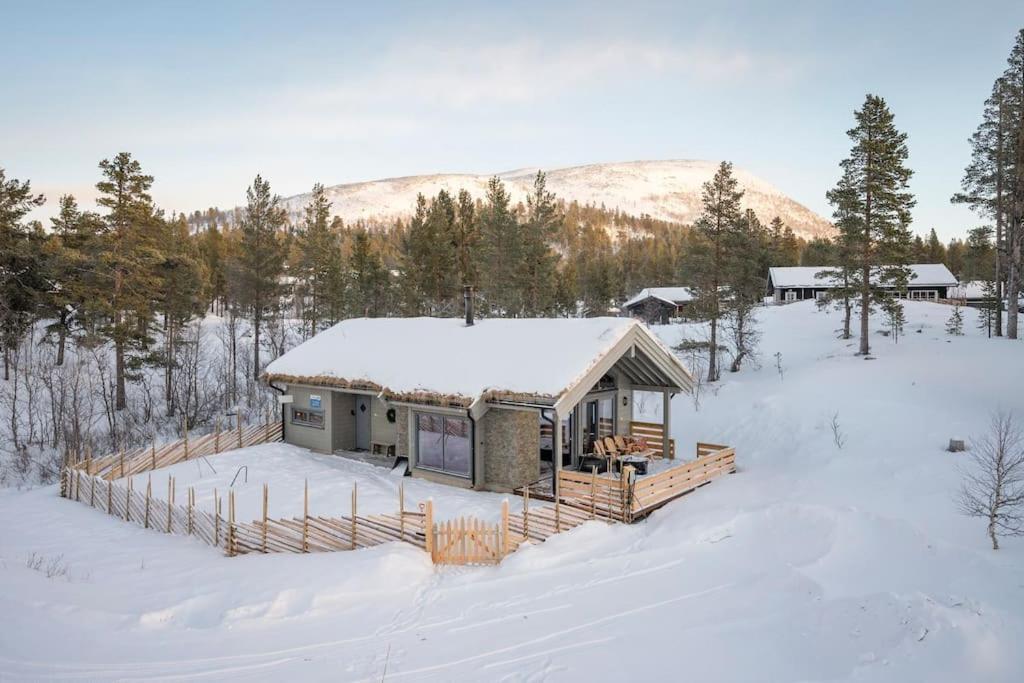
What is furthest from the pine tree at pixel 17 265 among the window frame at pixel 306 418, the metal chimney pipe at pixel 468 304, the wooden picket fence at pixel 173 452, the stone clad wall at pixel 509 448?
the stone clad wall at pixel 509 448

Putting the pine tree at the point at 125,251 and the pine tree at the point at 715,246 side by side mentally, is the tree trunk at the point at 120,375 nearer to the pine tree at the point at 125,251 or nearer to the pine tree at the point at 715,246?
the pine tree at the point at 125,251

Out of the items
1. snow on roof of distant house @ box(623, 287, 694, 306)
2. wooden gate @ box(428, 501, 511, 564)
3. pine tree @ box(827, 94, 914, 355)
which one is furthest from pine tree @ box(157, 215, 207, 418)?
snow on roof of distant house @ box(623, 287, 694, 306)

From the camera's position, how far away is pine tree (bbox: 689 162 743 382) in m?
33.5

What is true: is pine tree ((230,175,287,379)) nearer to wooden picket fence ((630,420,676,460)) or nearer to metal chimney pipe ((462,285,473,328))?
metal chimney pipe ((462,285,473,328))

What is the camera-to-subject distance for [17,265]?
3422cm

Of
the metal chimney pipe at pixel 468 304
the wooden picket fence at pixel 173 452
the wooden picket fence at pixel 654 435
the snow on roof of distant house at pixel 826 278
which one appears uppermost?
the snow on roof of distant house at pixel 826 278

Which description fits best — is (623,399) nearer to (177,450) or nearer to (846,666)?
(846,666)

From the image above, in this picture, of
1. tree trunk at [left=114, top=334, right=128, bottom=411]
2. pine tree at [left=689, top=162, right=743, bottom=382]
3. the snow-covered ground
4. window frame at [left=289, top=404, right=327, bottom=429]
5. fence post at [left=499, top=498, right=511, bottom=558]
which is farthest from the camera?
pine tree at [left=689, top=162, right=743, bottom=382]

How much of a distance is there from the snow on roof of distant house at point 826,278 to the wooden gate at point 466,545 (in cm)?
5281

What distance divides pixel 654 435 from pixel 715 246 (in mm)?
17096

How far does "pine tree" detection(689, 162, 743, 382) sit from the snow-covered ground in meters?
16.5

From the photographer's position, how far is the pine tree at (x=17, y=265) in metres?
33.4

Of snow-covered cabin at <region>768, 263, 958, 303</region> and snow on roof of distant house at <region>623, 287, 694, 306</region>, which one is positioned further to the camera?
snow on roof of distant house at <region>623, 287, 694, 306</region>

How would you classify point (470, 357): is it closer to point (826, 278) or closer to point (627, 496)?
point (627, 496)
